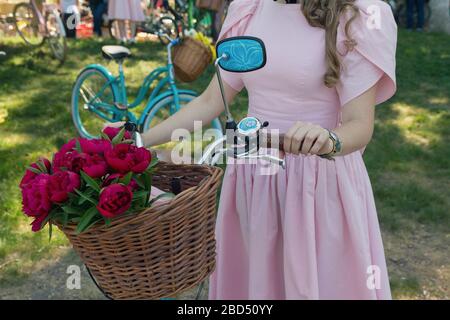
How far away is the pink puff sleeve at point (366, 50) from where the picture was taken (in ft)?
5.26

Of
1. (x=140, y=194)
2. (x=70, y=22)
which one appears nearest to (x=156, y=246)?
(x=140, y=194)

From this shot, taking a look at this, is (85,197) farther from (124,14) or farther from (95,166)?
(124,14)

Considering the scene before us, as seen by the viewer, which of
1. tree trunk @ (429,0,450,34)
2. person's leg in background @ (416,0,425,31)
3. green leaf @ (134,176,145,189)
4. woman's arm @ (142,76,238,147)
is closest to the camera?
green leaf @ (134,176,145,189)

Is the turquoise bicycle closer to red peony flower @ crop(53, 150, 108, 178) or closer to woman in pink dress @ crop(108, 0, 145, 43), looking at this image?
red peony flower @ crop(53, 150, 108, 178)

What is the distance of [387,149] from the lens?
534 cm

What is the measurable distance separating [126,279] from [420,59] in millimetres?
8655

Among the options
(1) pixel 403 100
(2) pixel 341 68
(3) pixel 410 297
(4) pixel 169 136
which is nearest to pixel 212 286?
(4) pixel 169 136

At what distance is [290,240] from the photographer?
5.76ft

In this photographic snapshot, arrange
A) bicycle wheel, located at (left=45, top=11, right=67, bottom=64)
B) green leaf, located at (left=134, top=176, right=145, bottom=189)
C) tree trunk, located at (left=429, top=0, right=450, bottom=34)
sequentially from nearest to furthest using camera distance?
green leaf, located at (left=134, top=176, right=145, bottom=189), bicycle wheel, located at (left=45, top=11, right=67, bottom=64), tree trunk, located at (left=429, top=0, right=450, bottom=34)

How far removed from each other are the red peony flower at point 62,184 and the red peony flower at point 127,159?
0.09 metres

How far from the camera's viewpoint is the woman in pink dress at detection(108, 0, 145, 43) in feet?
31.9

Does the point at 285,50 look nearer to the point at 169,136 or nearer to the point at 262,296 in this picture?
the point at 169,136

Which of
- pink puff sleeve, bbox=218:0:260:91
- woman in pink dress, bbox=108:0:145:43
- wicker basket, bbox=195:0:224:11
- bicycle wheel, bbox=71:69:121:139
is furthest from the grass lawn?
pink puff sleeve, bbox=218:0:260:91

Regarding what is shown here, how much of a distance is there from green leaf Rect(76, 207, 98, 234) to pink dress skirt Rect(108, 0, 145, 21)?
9017 mm
